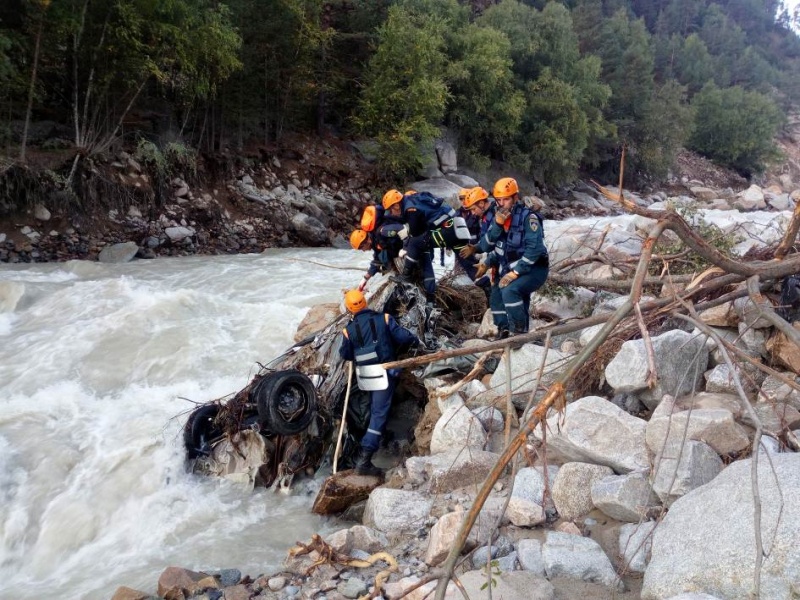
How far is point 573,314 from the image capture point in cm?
629

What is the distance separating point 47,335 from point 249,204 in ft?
26.1

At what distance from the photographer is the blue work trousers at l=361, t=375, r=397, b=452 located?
196 inches

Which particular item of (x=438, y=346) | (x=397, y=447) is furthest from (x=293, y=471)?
(x=438, y=346)

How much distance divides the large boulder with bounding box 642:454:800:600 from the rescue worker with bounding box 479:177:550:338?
2.69m

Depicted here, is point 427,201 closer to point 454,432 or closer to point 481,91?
point 454,432

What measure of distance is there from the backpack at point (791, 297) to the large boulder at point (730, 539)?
69.3 inches

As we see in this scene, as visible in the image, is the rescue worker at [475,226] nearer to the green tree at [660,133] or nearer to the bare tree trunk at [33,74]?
the bare tree trunk at [33,74]

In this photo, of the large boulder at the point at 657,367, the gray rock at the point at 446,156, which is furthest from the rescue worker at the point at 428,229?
the gray rock at the point at 446,156

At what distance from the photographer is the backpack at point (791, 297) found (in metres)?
4.02

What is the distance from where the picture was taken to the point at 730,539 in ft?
7.91

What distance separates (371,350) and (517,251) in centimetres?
166

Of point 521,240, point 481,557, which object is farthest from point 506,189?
point 481,557

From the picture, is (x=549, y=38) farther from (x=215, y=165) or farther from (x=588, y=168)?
(x=215, y=165)

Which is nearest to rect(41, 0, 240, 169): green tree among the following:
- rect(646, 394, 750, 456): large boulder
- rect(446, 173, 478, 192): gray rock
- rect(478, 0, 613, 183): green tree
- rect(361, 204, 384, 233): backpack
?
rect(361, 204, 384, 233): backpack
